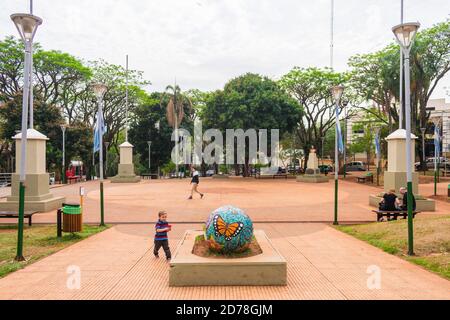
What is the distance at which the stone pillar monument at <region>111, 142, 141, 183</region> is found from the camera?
33562 mm

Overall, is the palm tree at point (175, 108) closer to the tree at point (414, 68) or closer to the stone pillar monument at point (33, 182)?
the tree at point (414, 68)

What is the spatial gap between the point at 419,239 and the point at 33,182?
14043mm

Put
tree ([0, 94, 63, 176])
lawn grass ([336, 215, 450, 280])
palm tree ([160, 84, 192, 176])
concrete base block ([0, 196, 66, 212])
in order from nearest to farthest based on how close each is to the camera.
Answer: lawn grass ([336, 215, 450, 280]), concrete base block ([0, 196, 66, 212]), tree ([0, 94, 63, 176]), palm tree ([160, 84, 192, 176])

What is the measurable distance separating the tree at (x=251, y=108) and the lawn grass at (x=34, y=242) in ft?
79.1

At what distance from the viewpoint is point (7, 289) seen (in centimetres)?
637

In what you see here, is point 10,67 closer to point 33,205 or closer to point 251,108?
point 251,108

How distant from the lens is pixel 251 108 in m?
35.1

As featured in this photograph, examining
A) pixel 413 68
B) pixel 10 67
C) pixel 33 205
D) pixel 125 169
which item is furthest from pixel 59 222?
pixel 413 68

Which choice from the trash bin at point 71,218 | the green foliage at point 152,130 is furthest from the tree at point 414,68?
the trash bin at point 71,218

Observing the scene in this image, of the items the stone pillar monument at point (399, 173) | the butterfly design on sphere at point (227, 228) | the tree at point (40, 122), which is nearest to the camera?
the butterfly design on sphere at point (227, 228)

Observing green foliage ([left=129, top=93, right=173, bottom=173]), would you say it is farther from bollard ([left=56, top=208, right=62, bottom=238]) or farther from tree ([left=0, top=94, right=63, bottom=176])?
bollard ([left=56, top=208, right=62, bottom=238])

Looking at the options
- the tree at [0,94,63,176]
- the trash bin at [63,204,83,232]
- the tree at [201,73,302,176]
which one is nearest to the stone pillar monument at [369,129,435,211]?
the trash bin at [63,204,83,232]

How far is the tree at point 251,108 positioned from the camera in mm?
35031

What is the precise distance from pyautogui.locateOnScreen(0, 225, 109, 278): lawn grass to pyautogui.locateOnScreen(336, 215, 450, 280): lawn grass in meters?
8.07
